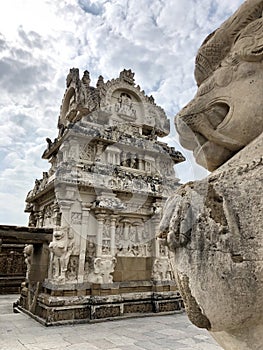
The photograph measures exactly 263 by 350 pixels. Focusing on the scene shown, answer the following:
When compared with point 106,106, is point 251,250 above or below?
below

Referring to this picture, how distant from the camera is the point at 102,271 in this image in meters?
8.91

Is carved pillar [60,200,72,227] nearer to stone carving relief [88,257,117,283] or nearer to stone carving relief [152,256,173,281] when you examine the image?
stone carving relief [88,257,117,283]

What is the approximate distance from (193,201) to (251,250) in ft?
1.25

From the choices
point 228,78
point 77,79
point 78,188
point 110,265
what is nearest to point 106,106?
point 77,79

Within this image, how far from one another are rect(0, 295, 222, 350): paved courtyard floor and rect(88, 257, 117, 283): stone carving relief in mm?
1212

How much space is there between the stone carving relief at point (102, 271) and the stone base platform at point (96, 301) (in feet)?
0.55

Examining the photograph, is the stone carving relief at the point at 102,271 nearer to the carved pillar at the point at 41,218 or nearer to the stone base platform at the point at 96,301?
the stone base platform at the point at 96,301

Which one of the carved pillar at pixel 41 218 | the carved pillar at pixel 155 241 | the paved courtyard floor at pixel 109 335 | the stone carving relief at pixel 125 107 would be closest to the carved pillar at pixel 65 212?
the carved pillar at pixel 41 218

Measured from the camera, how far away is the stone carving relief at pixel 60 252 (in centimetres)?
853

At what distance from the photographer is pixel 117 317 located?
8.80m

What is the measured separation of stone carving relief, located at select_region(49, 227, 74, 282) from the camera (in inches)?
336

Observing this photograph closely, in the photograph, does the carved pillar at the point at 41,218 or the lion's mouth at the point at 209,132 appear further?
the carved pillar at the point at 41,218

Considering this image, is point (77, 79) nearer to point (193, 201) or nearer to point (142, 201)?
point (142, 201)

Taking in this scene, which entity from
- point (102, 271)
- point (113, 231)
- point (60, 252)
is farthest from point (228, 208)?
point (113, 231)
